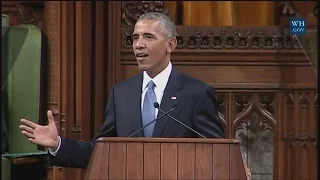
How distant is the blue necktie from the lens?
2477 mm

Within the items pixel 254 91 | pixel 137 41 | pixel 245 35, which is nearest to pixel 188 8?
pixel 245 35

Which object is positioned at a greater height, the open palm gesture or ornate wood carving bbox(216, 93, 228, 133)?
ornate wood carving bbox(216, 93, 228, 133)

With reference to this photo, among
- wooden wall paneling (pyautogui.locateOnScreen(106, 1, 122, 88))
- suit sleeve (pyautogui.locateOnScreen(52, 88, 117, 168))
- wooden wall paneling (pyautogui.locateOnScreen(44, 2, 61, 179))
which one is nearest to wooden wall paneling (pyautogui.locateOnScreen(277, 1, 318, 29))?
→ wooden wall paneling (pyautogui.locateOnScreen(106, 1, 122, 88))

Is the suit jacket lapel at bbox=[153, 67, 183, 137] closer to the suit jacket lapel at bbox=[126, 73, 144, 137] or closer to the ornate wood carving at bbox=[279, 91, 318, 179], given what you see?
the suit jacket lapel at bbox=[126, 73, 144, 137]

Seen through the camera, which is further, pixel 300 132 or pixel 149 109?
pixel 300 132

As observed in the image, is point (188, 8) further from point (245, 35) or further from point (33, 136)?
point (33, 136)

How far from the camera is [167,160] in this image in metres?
1.98

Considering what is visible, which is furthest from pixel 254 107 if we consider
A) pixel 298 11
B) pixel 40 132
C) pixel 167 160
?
pixel 167 160

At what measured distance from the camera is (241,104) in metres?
3.70

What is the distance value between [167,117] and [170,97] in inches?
3.5

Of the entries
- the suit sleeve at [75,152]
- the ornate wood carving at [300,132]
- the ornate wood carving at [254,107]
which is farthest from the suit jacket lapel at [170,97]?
the ornate wood carving at [300,132]

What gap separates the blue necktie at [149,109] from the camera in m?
2.48

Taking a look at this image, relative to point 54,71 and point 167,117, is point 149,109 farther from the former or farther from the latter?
point 54,71

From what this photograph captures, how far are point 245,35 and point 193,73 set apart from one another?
35 cm
